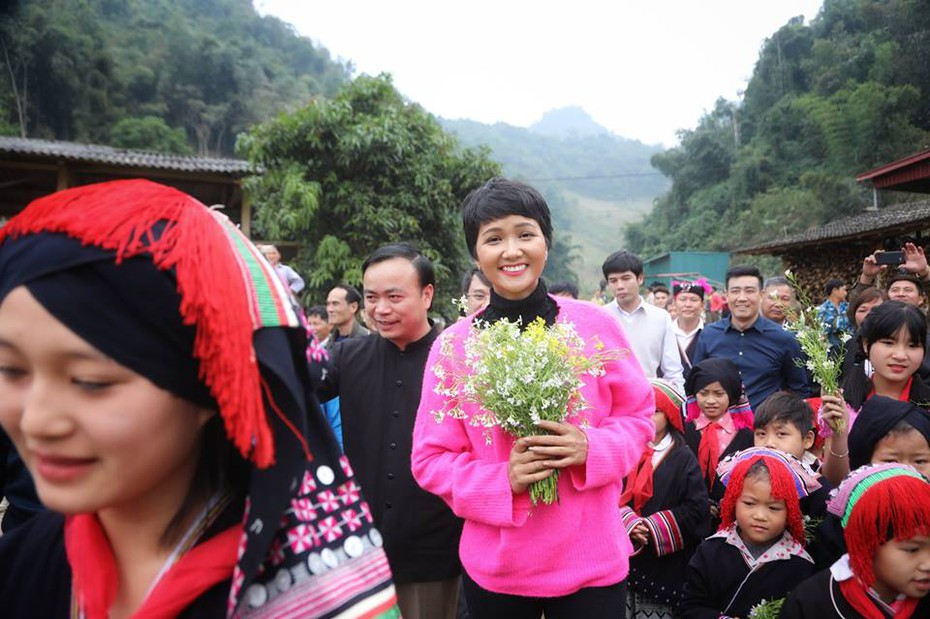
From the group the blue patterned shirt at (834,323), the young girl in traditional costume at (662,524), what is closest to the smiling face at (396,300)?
the young girl in traditional costume at (662,524)

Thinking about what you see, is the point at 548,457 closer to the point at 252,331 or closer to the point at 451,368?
the point at 451,368

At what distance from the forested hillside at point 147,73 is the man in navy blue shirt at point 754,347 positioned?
19087 mm

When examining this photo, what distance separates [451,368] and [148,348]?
1.24m

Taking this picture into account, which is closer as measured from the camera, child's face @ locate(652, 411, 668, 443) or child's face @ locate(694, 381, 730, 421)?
child's face @ locate(652, 411, 668, 443)

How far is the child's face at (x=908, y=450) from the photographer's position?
105 inches

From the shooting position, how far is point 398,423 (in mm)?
2846

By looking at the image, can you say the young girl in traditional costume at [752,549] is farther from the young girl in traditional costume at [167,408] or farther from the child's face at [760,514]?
the young girl in traditional costume at [167,408]

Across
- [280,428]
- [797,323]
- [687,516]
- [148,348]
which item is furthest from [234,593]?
[797,323]

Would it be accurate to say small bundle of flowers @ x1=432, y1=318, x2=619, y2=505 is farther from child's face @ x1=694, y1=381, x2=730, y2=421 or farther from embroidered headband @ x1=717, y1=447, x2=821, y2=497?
child's face @ x1=694, y1=381, x2=730, y2=421

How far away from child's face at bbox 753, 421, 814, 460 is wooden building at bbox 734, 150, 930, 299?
10892 millimetres

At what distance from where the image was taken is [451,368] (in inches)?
80.4

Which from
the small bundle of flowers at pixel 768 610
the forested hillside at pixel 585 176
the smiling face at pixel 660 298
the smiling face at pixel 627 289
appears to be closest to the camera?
the small bundle of flowers at pixel 768 610

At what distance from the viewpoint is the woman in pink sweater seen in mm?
1809

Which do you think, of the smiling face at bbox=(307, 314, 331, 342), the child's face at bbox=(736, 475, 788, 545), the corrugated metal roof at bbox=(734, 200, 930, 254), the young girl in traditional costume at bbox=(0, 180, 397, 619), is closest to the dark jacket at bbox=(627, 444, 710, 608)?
the child's face at bbox=(736, 475, 788, 545)
